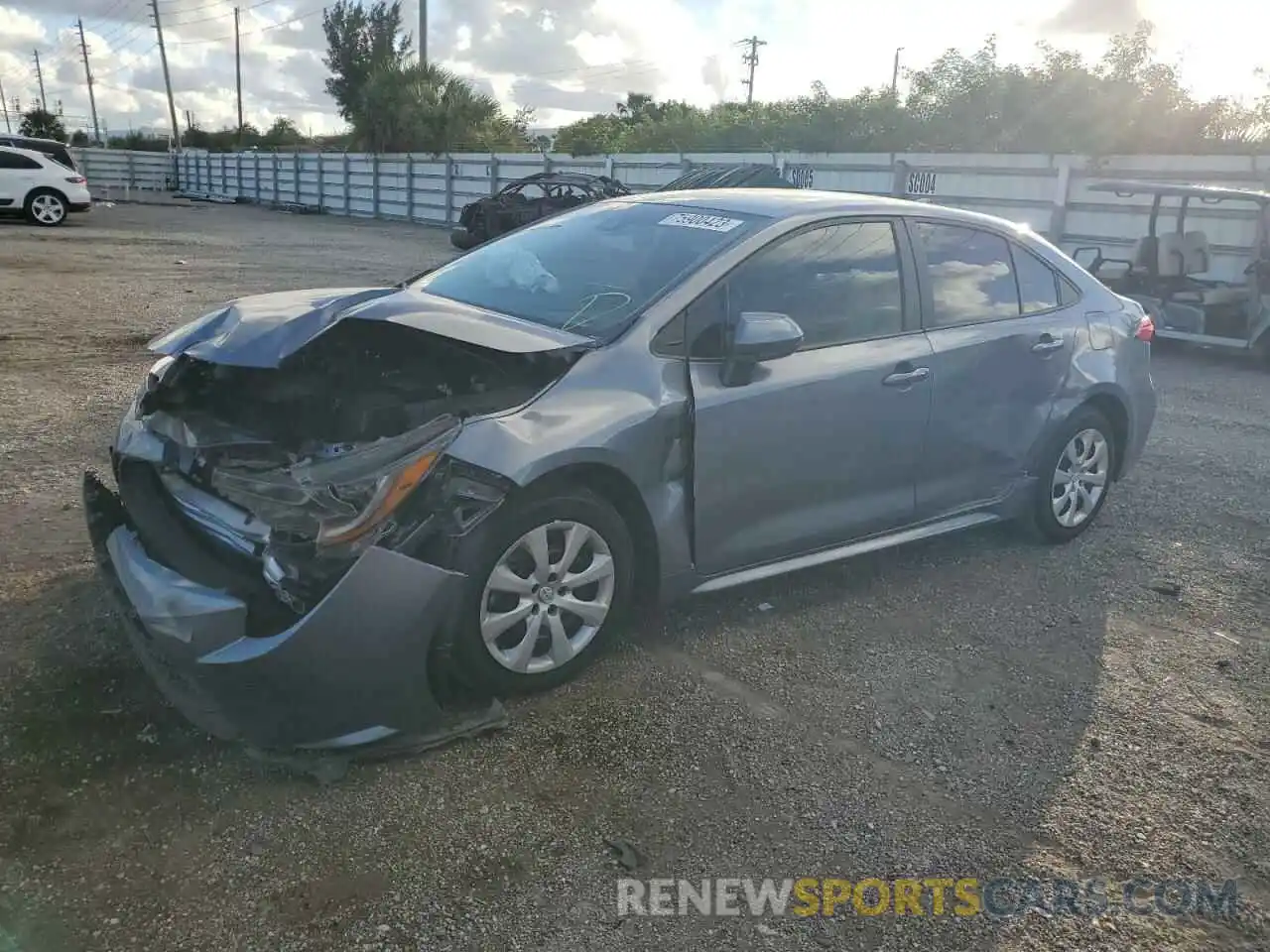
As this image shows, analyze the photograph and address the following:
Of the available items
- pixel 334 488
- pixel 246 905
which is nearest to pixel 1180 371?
pixel 334 488

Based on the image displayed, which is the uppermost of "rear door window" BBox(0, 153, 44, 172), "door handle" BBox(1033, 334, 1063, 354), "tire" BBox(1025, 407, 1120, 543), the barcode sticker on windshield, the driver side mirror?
the barcode sticker on windshield

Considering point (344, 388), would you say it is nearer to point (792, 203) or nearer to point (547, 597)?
point (547, 597)

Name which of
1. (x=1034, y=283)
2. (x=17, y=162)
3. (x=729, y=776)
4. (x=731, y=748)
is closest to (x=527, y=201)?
(x=17, y=162)

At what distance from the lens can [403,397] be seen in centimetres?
390

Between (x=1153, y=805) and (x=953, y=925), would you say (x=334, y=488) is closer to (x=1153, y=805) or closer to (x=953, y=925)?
(x=953, y=925)

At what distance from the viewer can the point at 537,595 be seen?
11.3 ft

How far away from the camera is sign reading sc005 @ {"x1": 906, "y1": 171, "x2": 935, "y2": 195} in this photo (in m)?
16.2

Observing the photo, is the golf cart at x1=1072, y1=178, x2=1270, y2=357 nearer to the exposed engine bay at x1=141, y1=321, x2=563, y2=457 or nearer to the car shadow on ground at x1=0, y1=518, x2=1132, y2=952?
the car shadow on ground at x1=0, y1=518, x2=1132, y2=952

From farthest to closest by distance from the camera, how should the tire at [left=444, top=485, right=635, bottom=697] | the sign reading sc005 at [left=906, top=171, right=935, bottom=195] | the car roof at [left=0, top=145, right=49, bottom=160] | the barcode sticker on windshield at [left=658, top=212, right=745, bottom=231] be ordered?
the car roof at [left=0, top=145, right=49, bottom=160]
the sign reading sc005 at [left=906, top=171, right=935, bottom=195]
the barcode sticker on windshield at [left=658, top=212, right=745, bottom=231]
the tire at [left=444, top=485, right=635, bottom=697]

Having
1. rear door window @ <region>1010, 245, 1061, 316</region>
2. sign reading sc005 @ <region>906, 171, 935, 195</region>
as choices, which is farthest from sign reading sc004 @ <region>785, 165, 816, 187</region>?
rear door window @ <region>1010, 245, 1061, 316</region>

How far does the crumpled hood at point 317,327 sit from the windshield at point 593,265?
167mm

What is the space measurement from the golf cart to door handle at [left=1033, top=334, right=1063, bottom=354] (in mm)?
6747

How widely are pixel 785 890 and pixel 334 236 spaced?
25.1m

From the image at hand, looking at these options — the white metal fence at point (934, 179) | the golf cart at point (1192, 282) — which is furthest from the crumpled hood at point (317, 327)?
the white metal fence at point (934, 179)
